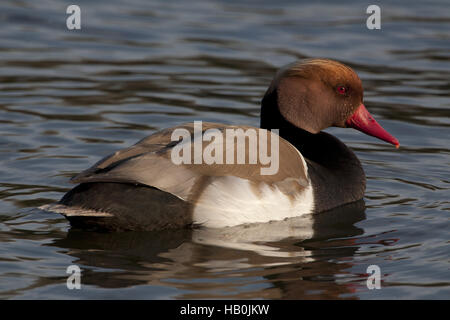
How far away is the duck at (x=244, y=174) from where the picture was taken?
593cm

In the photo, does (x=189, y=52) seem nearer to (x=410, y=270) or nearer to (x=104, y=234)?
(x=104, y=234)

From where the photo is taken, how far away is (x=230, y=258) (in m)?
5.79

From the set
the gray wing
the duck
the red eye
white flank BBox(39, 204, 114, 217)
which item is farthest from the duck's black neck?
white flank BBox(39, 204, 114, 217)

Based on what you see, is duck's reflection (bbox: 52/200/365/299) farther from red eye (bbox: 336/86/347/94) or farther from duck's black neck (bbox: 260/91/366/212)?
red eye (bbox: 336/86/347/94)

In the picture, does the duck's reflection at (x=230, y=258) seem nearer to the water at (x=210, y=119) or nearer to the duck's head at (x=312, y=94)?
the water at (x=210, y=119)

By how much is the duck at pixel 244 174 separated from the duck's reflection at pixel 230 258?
10cm

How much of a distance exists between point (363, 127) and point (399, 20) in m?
5.13

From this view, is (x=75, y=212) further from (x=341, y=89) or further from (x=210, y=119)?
(x=210, y=119)

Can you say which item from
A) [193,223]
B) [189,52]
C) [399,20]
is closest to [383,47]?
[399,20]

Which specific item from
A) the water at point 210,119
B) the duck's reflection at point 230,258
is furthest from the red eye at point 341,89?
the duck's reflection at point 230,258

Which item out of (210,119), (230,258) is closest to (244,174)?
(230,258)

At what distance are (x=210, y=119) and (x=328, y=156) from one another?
2.05 metres
